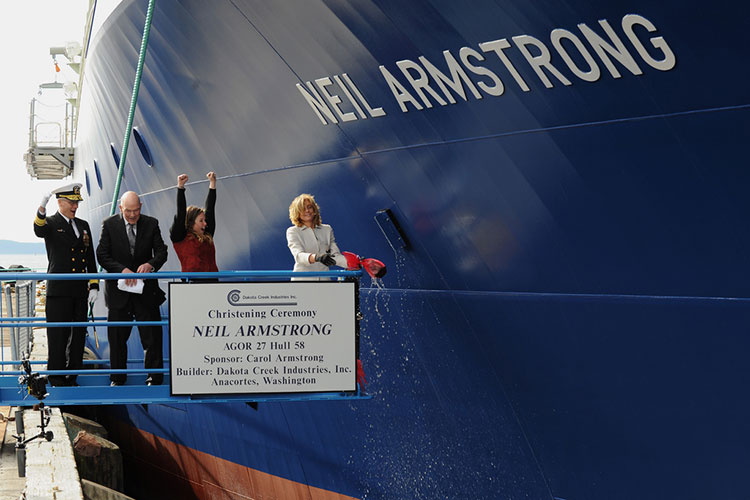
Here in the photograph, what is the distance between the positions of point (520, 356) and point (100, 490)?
514cm

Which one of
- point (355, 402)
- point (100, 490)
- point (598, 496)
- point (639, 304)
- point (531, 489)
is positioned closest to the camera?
point (639, 304)

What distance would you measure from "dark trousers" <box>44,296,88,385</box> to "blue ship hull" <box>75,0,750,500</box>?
1.36m

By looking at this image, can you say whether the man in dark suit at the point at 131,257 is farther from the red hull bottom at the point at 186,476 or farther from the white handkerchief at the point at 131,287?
the red hull bottom at the point at 186,476

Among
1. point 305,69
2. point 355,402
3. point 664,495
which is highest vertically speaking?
point 305,69

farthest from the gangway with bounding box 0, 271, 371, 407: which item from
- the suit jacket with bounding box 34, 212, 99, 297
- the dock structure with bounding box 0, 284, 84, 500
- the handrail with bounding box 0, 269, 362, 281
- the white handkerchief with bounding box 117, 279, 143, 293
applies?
the dock structure with bounding box 0, 284, 84, 500

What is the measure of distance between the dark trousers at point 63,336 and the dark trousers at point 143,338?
304 millimetres

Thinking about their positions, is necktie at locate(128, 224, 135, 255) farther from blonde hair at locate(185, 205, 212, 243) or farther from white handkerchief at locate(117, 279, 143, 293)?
blonde hair at locate(185, 205, 212, 243)

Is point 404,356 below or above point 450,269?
below

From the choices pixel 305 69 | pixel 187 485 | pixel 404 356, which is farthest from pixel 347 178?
pixel 187 485

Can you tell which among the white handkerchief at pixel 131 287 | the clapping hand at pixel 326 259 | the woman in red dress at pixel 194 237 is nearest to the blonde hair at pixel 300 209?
the clapping hand at pixel 326 259

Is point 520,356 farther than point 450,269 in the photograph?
No

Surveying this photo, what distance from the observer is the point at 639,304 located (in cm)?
374

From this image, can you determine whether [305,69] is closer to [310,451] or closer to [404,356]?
[404,356]

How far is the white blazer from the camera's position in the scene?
495 cm
